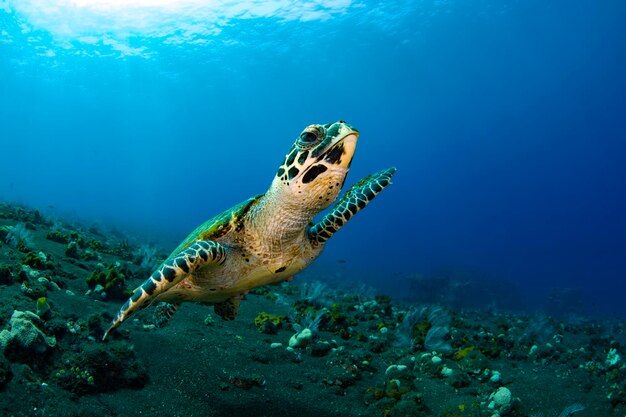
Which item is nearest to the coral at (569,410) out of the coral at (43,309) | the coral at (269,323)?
the coral at (269,323)

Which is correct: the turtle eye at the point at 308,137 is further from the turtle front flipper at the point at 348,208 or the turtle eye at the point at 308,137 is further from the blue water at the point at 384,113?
the blue water at the point at 384,113

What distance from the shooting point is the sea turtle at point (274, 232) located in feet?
10.4

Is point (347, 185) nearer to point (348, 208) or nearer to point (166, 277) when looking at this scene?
point (348, 208)

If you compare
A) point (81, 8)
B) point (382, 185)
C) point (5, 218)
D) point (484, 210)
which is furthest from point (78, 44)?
point (484, 210)

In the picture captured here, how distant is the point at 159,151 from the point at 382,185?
613 feet

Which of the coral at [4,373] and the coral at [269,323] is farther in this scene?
the coral at [269,323]

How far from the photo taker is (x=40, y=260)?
5.67m

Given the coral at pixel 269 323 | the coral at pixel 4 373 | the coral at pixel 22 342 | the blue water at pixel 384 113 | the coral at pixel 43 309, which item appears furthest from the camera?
the blue water at pixel 384 113

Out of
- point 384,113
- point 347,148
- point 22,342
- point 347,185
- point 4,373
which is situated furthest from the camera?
point 384,113

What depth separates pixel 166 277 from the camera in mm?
3025

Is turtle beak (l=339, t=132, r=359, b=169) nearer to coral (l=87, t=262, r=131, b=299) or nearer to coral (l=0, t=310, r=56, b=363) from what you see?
coral (l=0, t=310, r=56, b=363)

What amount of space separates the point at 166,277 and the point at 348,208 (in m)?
2.16

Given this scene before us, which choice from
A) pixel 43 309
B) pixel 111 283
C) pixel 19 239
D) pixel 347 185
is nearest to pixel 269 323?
pixel 111 283

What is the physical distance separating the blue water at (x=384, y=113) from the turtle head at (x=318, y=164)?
23126 millimetres
